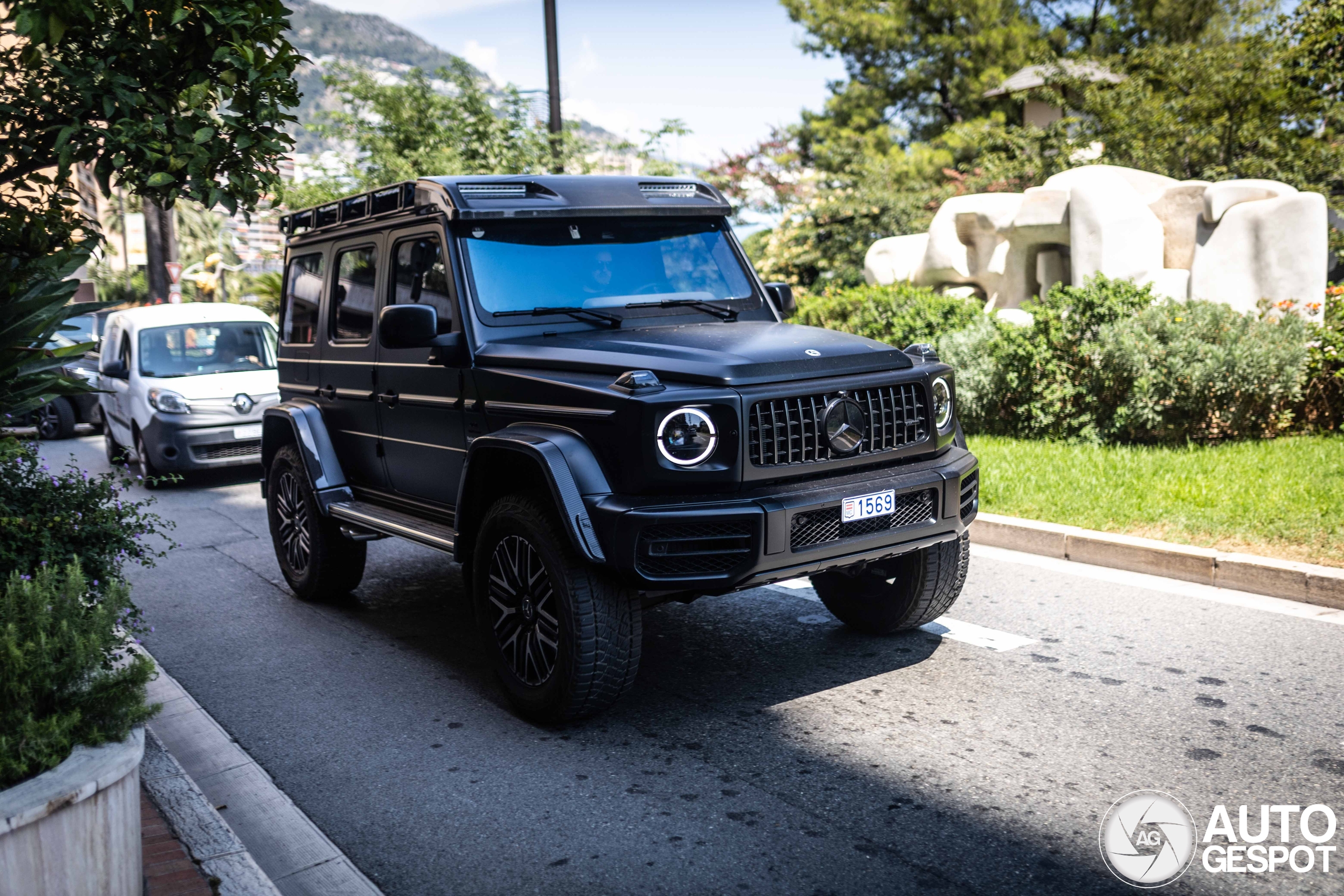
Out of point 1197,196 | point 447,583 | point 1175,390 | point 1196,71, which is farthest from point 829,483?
point 1196,71

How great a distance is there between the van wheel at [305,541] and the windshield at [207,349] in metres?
6.06

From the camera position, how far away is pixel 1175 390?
919 cm

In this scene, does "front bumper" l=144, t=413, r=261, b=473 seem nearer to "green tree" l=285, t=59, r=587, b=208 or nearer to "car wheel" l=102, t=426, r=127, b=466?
"car wheel" l=102, t=426, r=127, b=466

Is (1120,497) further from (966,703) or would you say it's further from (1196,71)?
(1196,71)

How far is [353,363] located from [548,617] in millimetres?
2454

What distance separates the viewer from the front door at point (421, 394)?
17.2 ft

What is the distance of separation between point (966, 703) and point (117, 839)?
325cm

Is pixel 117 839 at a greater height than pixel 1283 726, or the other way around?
pixel 117 839

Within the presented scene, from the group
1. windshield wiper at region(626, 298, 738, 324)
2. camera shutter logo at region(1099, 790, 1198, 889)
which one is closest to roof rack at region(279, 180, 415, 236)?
windshield wiper at region(626, 298, 738, 324)

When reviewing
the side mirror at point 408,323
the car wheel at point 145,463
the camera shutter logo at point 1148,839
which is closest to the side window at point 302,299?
the side mirror at point 408,323

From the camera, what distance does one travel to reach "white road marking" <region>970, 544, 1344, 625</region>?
5.86 meters

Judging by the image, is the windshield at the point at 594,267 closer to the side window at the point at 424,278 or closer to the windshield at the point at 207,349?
the side window at the point at 424,278

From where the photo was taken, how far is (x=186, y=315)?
1291 centimetres

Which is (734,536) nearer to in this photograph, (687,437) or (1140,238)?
(687,437)
